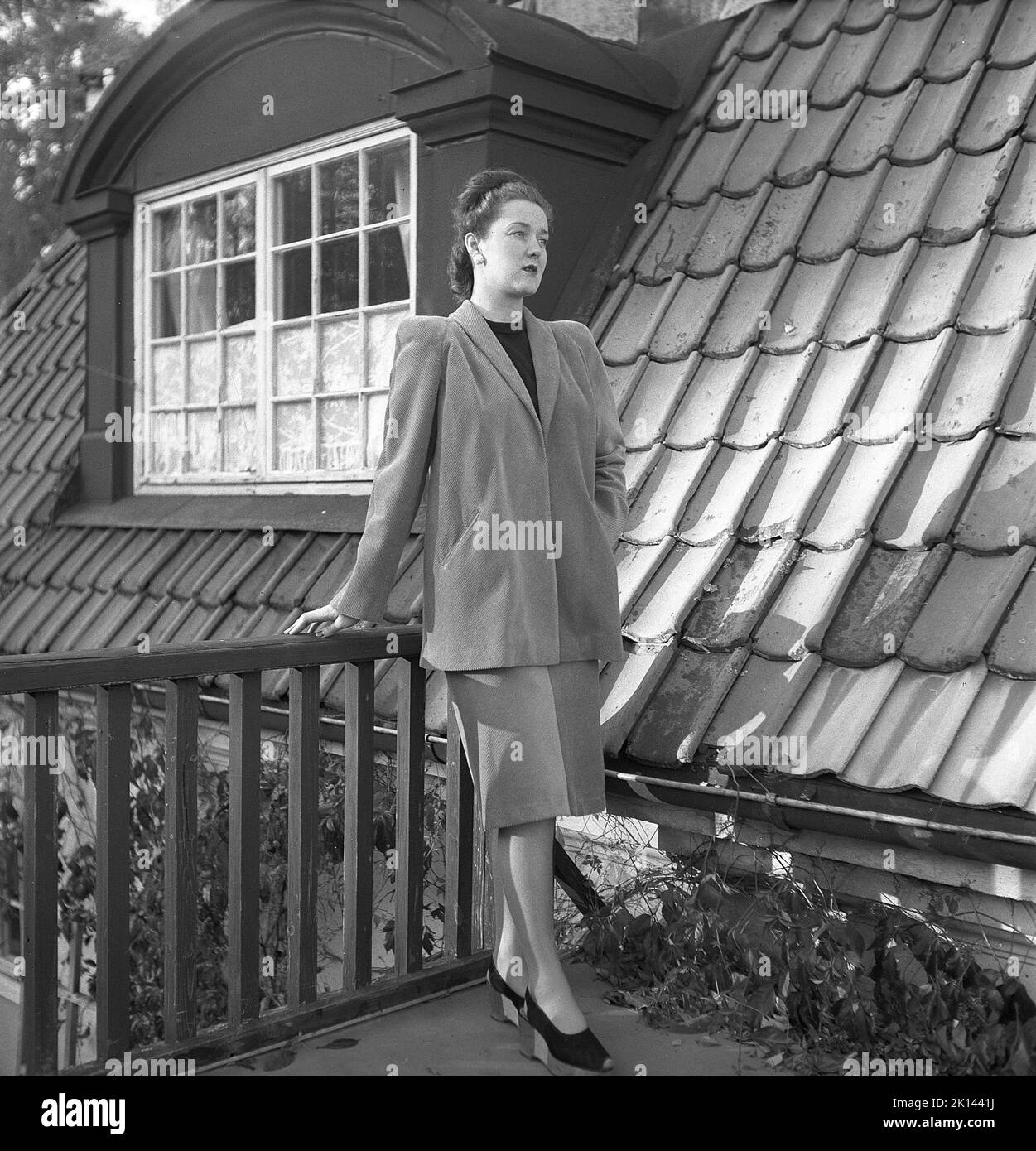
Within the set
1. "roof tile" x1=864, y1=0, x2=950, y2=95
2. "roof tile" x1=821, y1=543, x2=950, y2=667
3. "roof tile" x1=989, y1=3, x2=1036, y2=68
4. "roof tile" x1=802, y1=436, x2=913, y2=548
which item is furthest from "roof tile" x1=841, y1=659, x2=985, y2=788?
"roof tile" x1=864, y1=0, x2=950, y2=95

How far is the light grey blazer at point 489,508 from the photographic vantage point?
2.74 metres

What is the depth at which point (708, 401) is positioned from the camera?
13.2 feet

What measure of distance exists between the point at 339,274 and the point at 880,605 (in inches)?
117

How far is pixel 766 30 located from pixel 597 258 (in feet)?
3.81

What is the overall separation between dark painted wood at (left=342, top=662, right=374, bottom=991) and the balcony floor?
0.64 ft

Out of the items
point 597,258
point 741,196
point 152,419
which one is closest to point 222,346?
point 152,419

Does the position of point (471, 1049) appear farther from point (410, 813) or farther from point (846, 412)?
point (846, 412)

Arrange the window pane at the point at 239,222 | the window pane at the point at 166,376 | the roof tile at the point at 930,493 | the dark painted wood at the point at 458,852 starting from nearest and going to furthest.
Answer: the roof tile at the point at 930,493, the dark painted wood at the point at 458,852, the window pane at the point at 239,222, the window pane at the point at 166,376

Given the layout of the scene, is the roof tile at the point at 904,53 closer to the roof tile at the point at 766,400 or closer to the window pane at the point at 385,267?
the roof tile at the point at 766,400

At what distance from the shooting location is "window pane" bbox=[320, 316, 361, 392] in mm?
5180

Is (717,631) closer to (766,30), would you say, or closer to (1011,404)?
(1011,404)

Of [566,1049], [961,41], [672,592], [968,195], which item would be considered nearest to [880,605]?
[672,592]

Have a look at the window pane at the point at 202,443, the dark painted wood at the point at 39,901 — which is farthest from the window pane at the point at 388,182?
the dark painted wood at the point at 39,901

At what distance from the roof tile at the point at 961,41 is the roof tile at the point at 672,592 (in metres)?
1.87
